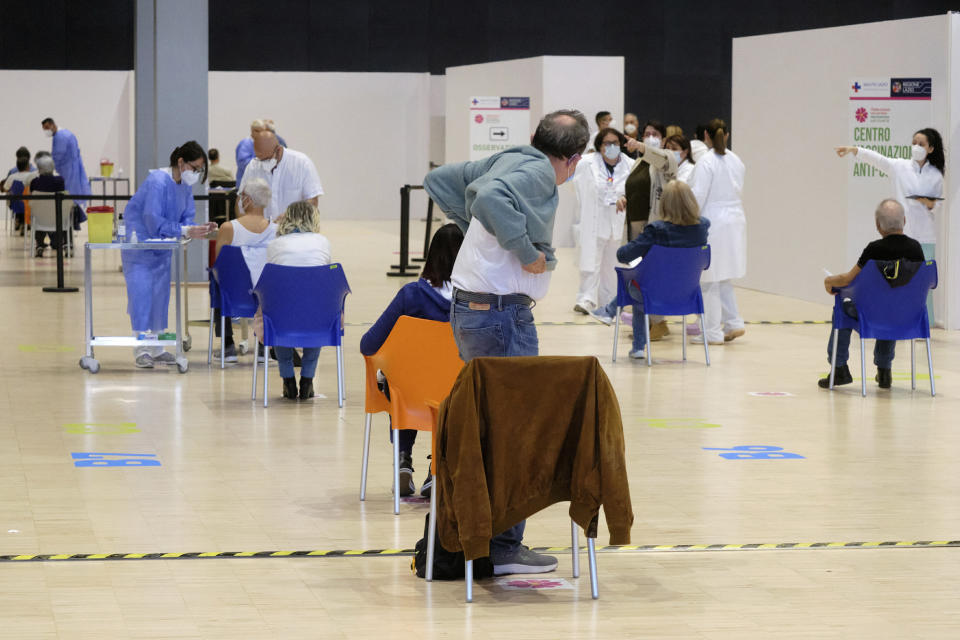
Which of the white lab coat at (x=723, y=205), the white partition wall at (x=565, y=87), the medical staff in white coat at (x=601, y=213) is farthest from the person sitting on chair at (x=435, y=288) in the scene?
the white partition wall at (x=565, y=87)

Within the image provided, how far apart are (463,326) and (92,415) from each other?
3.47 meters

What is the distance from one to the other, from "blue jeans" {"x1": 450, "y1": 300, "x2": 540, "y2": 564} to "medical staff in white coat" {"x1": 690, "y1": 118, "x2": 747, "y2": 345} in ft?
19.1

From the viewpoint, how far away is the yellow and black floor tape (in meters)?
4.58

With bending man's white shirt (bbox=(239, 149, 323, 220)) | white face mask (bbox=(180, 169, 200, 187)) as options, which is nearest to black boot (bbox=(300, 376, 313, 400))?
white face mask (bbox=(180, 169, 200, 187))

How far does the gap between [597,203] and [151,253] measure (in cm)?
401

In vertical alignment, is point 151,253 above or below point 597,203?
below

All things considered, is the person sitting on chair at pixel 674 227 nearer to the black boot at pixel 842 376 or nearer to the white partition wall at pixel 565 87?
the black boot at pixel 842 376

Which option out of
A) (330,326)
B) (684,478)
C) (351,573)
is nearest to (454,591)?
→ (351,573)

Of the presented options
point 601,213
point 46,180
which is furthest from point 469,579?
point 46,180

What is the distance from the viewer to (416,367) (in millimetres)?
4945

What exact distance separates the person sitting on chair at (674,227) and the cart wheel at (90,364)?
3205 mm

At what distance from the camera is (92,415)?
7215 millimetres

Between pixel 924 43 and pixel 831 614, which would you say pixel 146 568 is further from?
pixel 924 43

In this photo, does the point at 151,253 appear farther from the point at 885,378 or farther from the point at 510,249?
the point at 510,249
